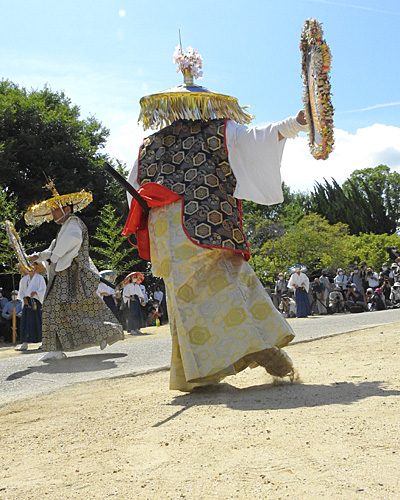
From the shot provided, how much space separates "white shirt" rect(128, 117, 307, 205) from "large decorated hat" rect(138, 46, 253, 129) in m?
0.32

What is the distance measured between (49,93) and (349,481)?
2781cm

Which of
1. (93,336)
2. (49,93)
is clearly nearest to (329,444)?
(93,336)

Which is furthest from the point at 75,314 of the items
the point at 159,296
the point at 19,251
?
the point at 159,296

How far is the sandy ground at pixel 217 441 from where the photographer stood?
8.86 ft

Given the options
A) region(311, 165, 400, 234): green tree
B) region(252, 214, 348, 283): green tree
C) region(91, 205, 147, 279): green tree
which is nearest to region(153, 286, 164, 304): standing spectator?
region(91, 205, 147, 279): green tree

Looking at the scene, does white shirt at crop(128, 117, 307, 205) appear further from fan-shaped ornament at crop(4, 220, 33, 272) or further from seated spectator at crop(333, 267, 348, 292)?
seated spectator at crop(333, 267, 348, 292)

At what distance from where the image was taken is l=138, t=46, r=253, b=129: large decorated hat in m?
5.44

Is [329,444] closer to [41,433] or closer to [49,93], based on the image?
[41,433]

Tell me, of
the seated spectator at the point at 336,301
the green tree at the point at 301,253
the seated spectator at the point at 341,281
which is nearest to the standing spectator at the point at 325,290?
the seated spectator at the point at 336,301

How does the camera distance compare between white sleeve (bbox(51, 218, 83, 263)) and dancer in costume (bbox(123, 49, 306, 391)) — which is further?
white sleeve (bbox(51, 218, 83, 263))

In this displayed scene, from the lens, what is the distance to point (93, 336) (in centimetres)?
859

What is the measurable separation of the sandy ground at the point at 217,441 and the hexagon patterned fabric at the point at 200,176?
3.81ft

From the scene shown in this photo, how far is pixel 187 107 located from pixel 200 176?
605 millimetres

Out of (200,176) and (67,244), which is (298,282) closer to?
(67,244)
